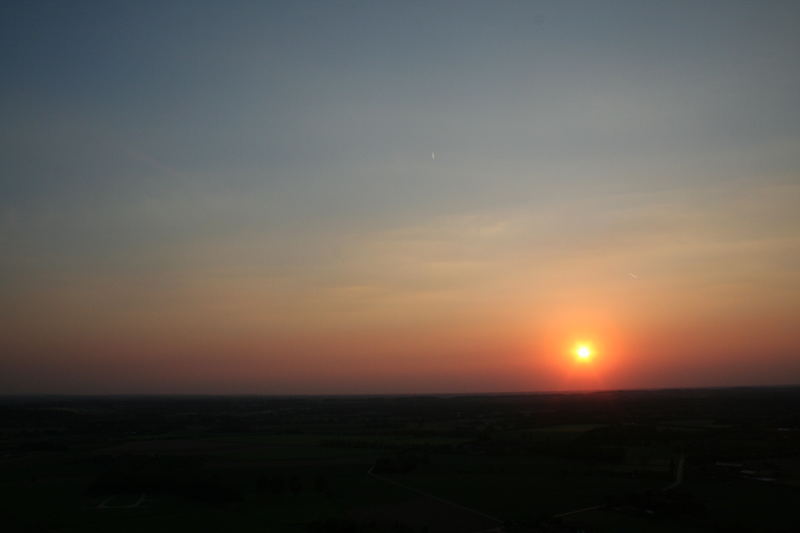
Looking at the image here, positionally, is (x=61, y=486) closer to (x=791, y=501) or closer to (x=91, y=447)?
(x=91, y=447)

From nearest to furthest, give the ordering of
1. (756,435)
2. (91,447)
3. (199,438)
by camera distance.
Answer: (756,435) < (91,447) < (199,438)

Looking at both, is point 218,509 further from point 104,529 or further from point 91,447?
point 91,447

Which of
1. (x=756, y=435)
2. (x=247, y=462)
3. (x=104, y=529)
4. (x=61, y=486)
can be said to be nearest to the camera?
(x=104, y=529)

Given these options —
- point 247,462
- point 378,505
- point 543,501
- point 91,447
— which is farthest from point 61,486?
point 543,501

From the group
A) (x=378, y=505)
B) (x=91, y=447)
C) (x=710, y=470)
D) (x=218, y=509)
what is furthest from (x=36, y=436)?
(x=710, y=470)

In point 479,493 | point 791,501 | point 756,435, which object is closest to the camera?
point 791,501

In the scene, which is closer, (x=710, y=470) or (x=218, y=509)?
(x=218, y=509)
